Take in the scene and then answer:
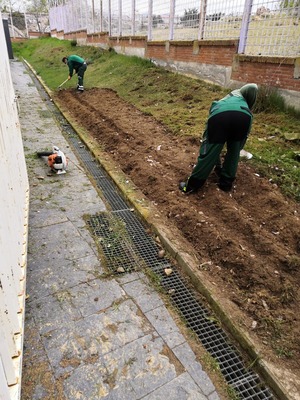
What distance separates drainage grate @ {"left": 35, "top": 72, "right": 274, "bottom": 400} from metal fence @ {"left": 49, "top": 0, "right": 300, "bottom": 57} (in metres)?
4.92

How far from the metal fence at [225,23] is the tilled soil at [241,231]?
3.19 m

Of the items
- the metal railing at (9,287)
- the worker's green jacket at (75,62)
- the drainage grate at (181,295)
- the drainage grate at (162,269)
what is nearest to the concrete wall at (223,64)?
the worker's green jacket at (75,62)

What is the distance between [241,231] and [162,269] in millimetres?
1044

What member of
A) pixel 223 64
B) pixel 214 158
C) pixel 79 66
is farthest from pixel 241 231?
pixel 79 66

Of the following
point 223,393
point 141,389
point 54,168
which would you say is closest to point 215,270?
point 223,393

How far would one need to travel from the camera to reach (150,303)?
2.55 metres

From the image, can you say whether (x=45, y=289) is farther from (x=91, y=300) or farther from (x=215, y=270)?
(x=215, y=270)

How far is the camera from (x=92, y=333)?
2.27 metres

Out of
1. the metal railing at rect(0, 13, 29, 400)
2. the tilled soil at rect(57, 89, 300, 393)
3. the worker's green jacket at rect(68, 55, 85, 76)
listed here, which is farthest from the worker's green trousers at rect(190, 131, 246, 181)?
the worker's green jacket at rect(68, 55, 85, 76)

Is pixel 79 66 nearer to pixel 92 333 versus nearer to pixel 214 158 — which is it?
pixel 214 158

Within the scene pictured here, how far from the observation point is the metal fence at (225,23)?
6.21 metres

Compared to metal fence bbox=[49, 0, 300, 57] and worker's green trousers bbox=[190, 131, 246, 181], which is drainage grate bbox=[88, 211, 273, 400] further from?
metal fence bbox=[49, 0, 300, 57]

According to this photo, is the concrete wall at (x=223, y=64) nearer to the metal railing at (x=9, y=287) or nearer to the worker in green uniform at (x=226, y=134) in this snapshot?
the worker in green uniform at (x=226, y=134)

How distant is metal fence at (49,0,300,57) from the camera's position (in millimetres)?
6211
